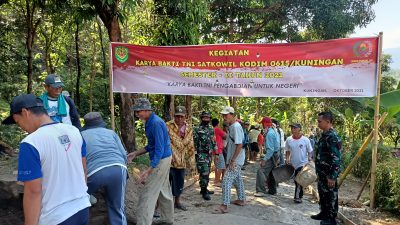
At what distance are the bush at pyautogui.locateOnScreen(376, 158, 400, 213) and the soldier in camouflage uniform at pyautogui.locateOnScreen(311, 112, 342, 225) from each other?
4.41 feet

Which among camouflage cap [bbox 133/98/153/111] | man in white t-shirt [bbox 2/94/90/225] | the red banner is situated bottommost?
man in white t-shirt [bbox 2/94/90/225]

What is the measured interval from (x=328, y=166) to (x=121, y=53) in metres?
4.08

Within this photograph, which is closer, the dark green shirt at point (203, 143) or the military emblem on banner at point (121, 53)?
the military emblem on banner at point (121, 53)

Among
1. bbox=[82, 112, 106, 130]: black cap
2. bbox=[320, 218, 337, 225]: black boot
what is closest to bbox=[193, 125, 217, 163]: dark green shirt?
bbox=[320, 218, 337, 225]: black boot

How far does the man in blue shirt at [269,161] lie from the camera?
768cm

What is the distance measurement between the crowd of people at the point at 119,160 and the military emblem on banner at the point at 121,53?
1538mm

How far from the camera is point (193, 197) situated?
7.48 m

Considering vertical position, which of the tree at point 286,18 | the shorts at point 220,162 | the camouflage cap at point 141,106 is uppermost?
the tree at point 286,18

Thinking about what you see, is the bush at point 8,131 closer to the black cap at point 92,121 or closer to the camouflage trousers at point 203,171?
the camouflage trousers at point 203,171

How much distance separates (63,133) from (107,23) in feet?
19.5

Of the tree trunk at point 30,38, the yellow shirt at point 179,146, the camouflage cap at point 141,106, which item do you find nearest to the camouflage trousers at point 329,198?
the yellow shirt at point 179,146

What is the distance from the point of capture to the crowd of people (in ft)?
8.16

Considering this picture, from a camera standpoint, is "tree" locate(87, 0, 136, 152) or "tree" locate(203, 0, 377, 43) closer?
"tree" locate(87, 0, 136, 152)

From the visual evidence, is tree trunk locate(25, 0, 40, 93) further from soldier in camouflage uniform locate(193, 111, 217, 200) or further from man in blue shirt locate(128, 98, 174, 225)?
man in blue shirt locate(128, 98, 174, 225)
